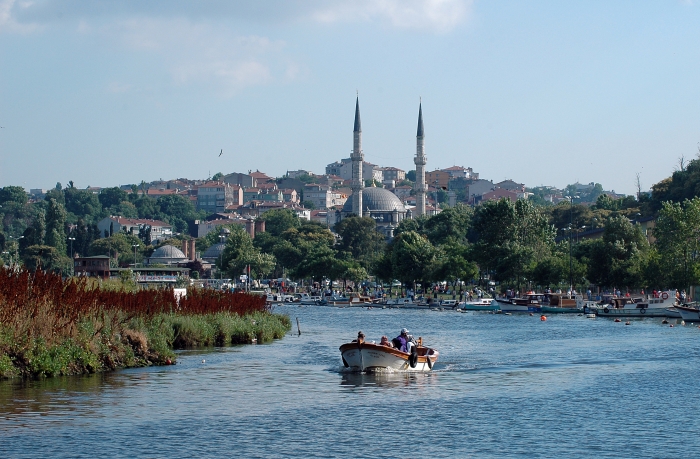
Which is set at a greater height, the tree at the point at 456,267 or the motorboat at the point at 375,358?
the tree at the point at 456,267

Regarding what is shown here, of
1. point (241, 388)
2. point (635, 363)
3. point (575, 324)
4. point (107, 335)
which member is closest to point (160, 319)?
point (107, 335)

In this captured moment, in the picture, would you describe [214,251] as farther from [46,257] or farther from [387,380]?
[387,380]

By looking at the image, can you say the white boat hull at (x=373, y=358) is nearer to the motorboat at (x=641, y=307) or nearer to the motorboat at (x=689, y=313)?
the motorboat at (x=689, y=313)

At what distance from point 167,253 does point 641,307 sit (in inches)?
4865

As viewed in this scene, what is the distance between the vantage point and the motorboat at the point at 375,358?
3478 cm

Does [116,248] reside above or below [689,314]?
above

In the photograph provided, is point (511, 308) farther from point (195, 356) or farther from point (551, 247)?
point (195, 356)

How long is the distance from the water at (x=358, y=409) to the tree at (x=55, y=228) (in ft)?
333

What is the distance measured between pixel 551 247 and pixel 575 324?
45469 millimetres

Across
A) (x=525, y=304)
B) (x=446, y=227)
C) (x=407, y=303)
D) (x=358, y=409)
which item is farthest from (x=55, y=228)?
(x=358, y=409)

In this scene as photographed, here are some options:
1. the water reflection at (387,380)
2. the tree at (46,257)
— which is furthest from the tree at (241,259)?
the water reflection at (387,380)

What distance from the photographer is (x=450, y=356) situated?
43.9 metres

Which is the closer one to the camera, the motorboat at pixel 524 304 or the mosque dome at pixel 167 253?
the motorboat at pixel 524 304

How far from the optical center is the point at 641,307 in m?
74.5
